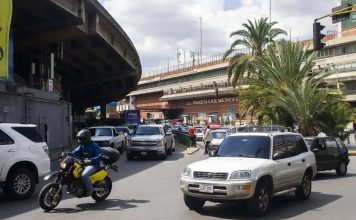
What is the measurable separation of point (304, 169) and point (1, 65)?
12.0m

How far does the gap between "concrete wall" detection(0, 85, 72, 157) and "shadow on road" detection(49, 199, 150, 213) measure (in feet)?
46.1

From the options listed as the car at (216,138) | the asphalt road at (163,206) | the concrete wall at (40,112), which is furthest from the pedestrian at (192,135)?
the asphalt road at (163,206)

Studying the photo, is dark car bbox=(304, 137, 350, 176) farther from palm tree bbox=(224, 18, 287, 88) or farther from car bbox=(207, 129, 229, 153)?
palm tree bbox=(224, 18, 287, 88)

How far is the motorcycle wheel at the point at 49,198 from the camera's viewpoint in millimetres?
10406

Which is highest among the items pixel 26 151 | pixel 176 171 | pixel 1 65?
pixel 1 65

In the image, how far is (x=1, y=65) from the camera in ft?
62.1

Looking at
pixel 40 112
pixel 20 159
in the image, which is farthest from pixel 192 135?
pixel 20 159

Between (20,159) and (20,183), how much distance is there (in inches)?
22.8

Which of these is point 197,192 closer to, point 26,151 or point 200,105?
point 26,151

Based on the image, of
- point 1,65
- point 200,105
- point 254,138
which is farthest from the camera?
point 200,105

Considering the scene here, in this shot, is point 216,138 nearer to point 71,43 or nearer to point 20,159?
point 71,43

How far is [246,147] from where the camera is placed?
10.9 metres

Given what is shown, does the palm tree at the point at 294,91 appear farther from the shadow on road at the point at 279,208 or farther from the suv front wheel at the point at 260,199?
the suv front wheel at the point at 260,199

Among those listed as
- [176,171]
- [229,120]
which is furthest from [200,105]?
[176,171]
